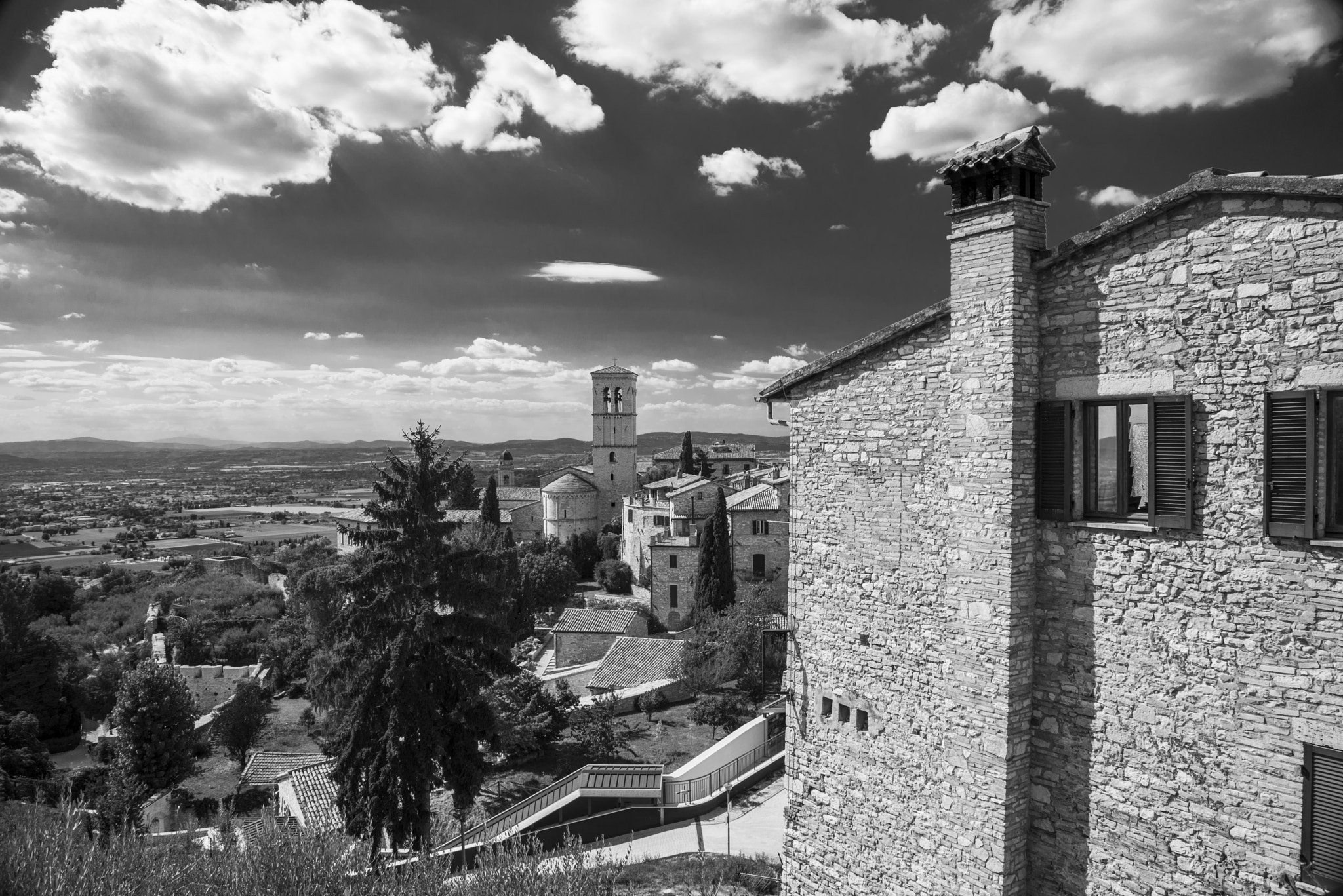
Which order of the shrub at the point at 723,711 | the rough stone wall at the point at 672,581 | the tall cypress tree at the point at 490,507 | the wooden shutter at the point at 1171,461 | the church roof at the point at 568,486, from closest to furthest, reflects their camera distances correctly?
1. the wooden shutter at the point at 1171,461
2. the shrub at the point at 723,711
3. the rough stone wall at the point at 672,581
4. the tall cypress tree at the point at 490,507
5. the church roof at the point at 568,486

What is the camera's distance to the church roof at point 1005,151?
701 cm

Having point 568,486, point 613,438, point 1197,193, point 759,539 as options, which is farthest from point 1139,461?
point 613,438

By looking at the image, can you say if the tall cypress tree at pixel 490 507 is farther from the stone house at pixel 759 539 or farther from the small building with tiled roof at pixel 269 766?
the small building with tiled roof at pixel 269 766

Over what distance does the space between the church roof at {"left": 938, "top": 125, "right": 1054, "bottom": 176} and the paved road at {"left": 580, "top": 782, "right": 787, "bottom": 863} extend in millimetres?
11999

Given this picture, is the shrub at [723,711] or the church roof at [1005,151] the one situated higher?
the church roof at [1005,151]

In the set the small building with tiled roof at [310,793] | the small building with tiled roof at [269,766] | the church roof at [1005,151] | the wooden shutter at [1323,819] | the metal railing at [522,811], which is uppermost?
the church roof at [1005,151]

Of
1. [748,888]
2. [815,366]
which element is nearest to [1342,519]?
[815,366]

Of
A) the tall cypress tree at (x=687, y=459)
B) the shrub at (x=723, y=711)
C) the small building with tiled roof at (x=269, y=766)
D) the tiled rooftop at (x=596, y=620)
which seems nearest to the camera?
the shrub at (x=723, y=711)

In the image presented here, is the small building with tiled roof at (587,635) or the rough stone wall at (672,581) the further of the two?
the rough stone wall at (672,581)

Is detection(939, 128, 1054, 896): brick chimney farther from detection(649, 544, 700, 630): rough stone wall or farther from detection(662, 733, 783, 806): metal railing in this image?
detection(649, 544, 700, 630): rough stone wall

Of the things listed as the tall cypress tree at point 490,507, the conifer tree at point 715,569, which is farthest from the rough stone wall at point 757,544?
the tall cypress tree at point 490,507

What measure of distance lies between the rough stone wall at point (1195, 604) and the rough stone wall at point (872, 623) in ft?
3.50

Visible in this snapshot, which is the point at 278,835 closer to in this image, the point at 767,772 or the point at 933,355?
the point at 933,355

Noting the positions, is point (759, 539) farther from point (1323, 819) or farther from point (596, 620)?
point (1323, 819)
